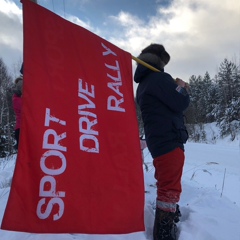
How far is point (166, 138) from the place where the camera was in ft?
8.84

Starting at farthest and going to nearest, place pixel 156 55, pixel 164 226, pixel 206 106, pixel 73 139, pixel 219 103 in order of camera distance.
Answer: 1. pixel 206 106
2. pixel 219 103
3. pixel 156 55
4. pixel 164 226
5. pixel 73 139

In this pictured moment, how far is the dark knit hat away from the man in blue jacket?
114mm

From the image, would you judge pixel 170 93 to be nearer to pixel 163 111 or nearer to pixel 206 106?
pixel 163 111

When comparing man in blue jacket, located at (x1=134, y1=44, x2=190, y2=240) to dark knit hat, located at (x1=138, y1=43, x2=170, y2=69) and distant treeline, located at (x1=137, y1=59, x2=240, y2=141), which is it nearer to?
dark knit hat, located at (x1=138, y1=43, x2=170, y2=69)

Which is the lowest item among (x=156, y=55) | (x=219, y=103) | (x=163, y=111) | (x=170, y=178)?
(x=170, y=178)

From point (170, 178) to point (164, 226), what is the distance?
0.42m

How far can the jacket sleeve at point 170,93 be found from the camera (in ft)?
8.79

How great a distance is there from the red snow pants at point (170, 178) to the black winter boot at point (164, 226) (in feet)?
0.17

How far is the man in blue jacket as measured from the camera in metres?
2.67

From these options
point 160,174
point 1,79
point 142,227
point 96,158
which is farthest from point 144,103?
point 1,79

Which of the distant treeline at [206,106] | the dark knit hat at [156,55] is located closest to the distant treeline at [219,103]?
the distant treeline at [206,106]

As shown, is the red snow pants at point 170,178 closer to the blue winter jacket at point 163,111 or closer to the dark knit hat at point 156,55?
the blue winter jacket at point 163,111

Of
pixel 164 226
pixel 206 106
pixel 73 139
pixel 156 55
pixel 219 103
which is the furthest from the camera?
pixel 206 106

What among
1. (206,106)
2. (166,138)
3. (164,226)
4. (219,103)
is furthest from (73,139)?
(206,106)
